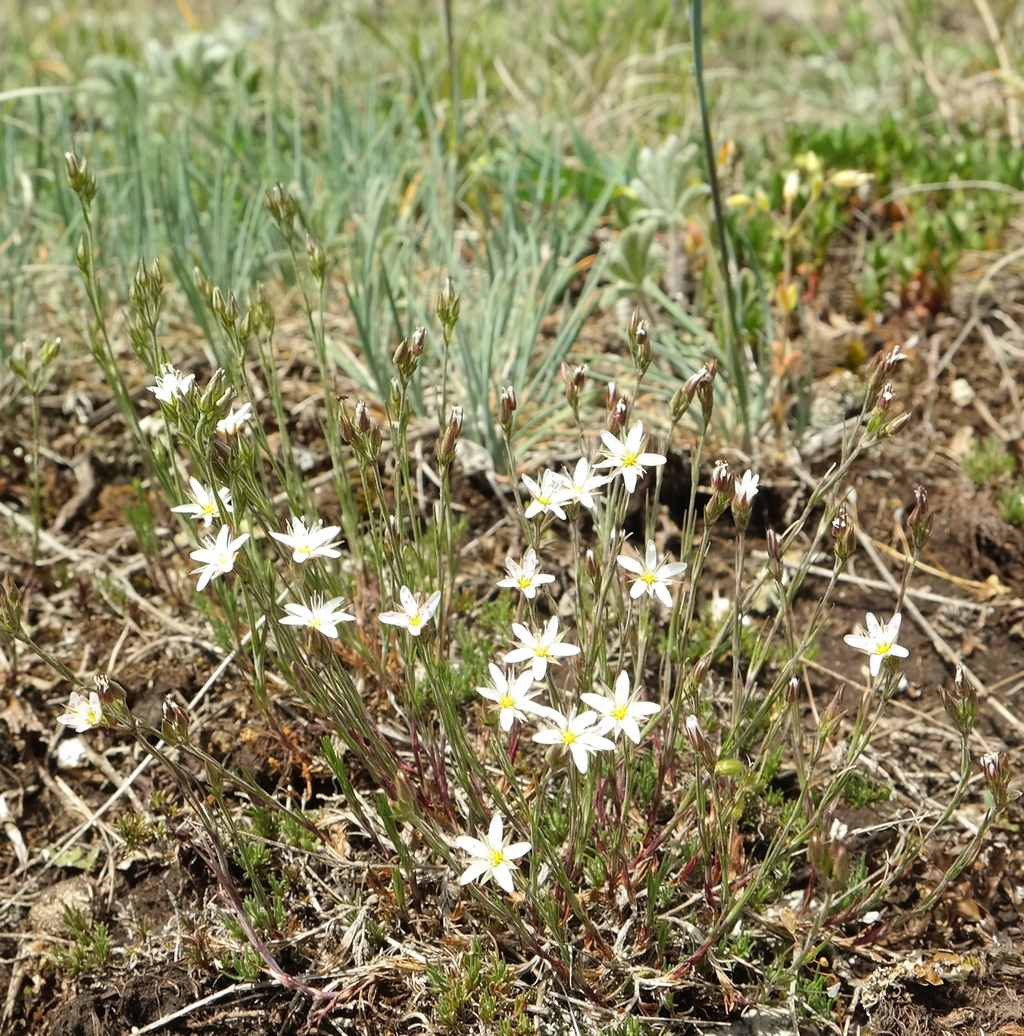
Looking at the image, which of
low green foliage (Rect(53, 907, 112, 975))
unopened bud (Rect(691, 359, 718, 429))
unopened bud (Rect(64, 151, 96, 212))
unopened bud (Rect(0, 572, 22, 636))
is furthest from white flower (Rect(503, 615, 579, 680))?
unopened bud (Rect(64, 151, 96, 212))

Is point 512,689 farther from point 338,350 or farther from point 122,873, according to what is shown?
point 338,350

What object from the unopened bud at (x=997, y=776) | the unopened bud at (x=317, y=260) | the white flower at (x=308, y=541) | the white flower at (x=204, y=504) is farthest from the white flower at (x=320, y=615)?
the unopened bud at (x=997, y=776)

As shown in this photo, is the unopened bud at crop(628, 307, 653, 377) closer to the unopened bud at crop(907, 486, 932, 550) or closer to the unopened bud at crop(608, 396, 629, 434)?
the unopened bud at crop(608, 396, 629, 434)

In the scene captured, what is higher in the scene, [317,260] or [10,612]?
[317,260]

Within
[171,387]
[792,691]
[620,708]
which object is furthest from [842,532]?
[171,387]

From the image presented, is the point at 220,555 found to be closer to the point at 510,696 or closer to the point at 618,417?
the point at 510,696

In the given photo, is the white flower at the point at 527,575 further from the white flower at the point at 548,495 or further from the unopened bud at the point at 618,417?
the unopened bud at the point at 618,417

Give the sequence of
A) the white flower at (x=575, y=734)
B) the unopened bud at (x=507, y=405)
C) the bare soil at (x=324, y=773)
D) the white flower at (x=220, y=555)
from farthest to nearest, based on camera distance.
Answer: the bare soil at (x=324, y=773), the unopened bud at (x=507, y=405), the white flower at (x=220, y=555), the white flower at (x=575, y=734)
